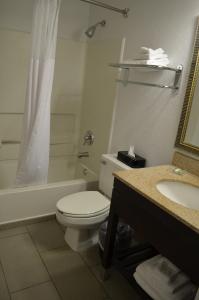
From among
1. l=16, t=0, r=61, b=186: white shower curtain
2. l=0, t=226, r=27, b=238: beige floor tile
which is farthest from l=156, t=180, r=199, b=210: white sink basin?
l=0, t=226, r=27, b=238: beige floor tile

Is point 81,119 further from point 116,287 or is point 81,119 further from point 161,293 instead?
point 161,293

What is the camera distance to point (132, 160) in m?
2.07

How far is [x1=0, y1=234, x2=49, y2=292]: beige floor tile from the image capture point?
1.72 m

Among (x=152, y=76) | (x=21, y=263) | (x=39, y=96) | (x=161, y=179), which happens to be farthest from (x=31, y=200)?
(x=152, y=76)

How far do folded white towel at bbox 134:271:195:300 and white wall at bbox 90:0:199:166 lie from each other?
874mm

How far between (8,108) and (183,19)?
181 cm

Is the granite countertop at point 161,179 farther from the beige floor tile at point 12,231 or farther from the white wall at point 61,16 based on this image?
the white wall at point 61,16

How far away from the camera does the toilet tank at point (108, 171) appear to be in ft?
6.94

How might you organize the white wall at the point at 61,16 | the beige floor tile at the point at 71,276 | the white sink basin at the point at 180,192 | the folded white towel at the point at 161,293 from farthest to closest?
the white wall at the point at 61,16 → the beige floor tile at the point at 71,276 → the white sink basin at the point at 180,192 → the folded white towel at the point at 161,293

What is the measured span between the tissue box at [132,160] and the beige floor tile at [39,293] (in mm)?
1034

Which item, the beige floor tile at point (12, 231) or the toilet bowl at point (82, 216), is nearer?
the toilet bowl at point (82, 216)

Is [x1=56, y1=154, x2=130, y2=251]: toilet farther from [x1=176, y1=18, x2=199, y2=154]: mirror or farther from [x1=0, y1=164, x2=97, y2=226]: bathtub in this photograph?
[x1=176, y1=18, x2=199, y2=154]: mirror

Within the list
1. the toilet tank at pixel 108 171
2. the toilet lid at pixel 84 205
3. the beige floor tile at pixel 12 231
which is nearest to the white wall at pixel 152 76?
the toilet tank at pixel 108 171

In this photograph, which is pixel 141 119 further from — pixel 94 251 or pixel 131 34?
pixel 94 251
